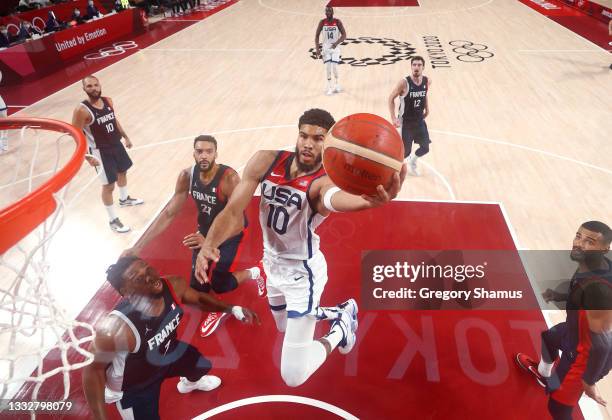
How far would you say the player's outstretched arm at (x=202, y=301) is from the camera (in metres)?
3.22

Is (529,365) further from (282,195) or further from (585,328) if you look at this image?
(282,195)

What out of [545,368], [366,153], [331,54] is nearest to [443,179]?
[545,368]

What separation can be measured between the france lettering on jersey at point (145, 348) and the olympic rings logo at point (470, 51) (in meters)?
10.7

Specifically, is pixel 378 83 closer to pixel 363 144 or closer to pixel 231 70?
pixel 231 70

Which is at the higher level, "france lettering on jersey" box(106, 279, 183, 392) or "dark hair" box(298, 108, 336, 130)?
"dark hair" box(298, 108, 336, 130)

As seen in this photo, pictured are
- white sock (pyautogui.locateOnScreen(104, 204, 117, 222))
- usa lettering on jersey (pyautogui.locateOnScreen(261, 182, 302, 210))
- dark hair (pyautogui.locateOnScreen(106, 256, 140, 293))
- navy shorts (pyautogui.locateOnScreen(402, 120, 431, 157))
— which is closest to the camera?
dark hair (pyautogui.locateOnScreen(106, 256, 140, 293))

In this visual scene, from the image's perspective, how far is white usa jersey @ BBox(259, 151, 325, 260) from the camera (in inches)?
120

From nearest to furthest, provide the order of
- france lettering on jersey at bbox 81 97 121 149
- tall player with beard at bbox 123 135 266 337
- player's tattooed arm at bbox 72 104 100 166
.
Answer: tall player with beard at bbox 123 135 266 337 < player's tattooed arm at bbox 72 104 100 166 < france lettering on jersey at bbox 81 97 121 149

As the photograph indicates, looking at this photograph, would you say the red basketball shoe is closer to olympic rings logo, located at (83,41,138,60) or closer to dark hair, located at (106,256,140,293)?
dark hair, located at (106,256,140,293)

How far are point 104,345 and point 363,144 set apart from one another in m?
2.02

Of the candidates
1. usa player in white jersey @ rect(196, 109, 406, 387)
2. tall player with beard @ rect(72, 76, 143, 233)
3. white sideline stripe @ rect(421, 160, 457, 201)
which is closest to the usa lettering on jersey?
usa player in white jersey @ rect(196, 109, 406, 387)

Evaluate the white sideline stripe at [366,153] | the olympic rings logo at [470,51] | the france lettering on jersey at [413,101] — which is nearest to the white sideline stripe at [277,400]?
the white sideline stripe at [366,153]

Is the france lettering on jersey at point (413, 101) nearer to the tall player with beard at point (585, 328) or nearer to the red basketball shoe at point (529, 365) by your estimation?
the tall player with beard at point (585, 328)

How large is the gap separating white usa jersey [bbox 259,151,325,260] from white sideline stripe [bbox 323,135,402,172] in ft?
1.65
